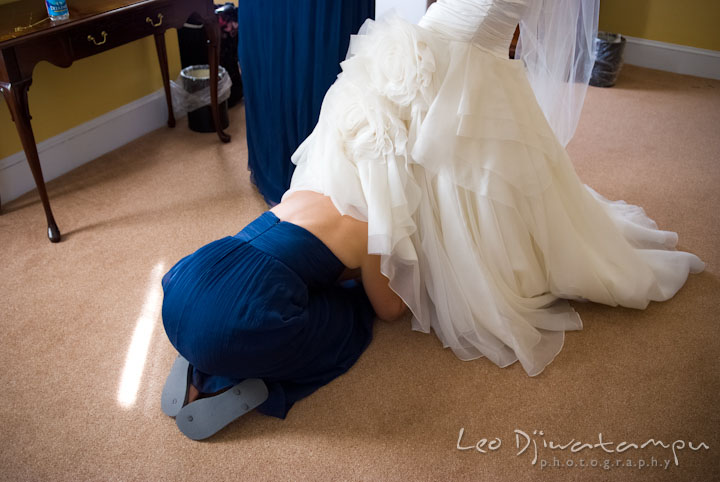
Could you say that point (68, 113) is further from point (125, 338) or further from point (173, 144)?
point (125, 338)

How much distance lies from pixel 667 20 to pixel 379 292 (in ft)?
10.9

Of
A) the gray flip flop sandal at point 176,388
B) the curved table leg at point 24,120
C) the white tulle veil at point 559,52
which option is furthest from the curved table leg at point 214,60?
the gray flip flop sandal at point 176,388

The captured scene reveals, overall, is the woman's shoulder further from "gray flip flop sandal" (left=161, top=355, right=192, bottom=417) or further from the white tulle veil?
the white tulle veil

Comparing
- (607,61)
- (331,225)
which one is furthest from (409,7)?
(607,61)

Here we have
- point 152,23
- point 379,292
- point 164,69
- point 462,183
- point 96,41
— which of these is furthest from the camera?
point 164,69

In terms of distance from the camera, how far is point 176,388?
1.67 m

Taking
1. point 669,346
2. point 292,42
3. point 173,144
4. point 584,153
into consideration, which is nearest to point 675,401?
point 669,346

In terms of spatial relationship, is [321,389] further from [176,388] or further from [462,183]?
[462,183]

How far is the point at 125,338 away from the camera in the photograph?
190 centimetres

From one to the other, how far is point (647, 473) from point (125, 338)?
1.60 m

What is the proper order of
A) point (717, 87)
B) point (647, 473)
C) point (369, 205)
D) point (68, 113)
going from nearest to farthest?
1. point (647, 473)
2. point (369, 205)
3. point (68, 113)
4. point (717, 87)

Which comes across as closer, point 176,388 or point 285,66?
point 176,388

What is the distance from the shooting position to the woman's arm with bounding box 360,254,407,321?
175cm

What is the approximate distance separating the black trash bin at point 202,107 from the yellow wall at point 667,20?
2759 mm
